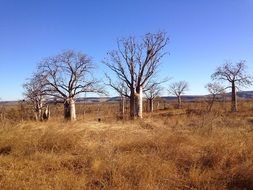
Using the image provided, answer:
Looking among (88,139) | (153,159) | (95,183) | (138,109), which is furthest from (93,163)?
(138,109)

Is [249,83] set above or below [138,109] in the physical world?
above

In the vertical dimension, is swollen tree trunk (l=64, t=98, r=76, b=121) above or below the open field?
above

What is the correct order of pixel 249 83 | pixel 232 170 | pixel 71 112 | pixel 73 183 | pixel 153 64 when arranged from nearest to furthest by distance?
pixel 73 183, pixel 232 170, pixel 153 64, pixel 71 112, pixel 249 83

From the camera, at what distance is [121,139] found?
7.58 metres

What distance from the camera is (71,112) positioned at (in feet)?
85.1

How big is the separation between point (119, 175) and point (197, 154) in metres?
2.07

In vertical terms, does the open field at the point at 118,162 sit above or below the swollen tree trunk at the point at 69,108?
below

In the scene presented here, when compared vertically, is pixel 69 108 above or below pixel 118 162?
above

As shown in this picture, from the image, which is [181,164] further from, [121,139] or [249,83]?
[249,83]

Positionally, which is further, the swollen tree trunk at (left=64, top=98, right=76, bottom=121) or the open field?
the swollen tree trunk at (left=64, top=98, right=76, bottom=121)

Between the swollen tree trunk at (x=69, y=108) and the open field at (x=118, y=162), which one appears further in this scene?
the swollen tree trunk at (x=69, y=108)

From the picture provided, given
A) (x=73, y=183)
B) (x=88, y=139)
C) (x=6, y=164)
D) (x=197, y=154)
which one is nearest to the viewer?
(x=73, y=183)

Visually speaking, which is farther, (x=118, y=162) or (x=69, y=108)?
(x=69, y=108)

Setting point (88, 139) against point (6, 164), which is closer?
point (6, 164)
